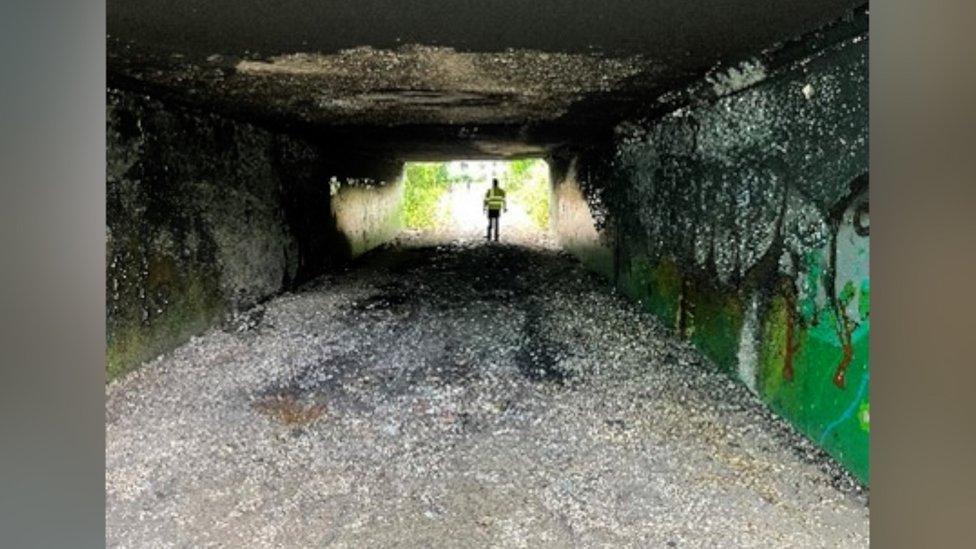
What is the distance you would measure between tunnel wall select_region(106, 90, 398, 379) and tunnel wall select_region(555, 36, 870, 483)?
404 centimetres

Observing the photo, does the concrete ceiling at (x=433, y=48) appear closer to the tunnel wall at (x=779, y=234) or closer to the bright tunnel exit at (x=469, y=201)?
the tunnel wall at (x=779, y=234)

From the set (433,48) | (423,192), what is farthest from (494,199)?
(433,48)

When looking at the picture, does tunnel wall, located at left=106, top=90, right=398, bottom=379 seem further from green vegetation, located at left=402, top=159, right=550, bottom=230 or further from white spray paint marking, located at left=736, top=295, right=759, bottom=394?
green vegetation, located at left=402, top=159, right=550, bottom=230

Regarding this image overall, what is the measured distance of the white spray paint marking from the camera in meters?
5.16

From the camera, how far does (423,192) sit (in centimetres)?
2191

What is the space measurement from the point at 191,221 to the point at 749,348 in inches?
186

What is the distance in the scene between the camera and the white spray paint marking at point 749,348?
5.16 m

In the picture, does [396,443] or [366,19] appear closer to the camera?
[366,19]

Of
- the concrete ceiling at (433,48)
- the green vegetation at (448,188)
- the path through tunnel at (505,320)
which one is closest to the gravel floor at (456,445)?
the path through tunnel at (505,320)

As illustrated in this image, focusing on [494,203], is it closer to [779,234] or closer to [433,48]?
[779,234]
